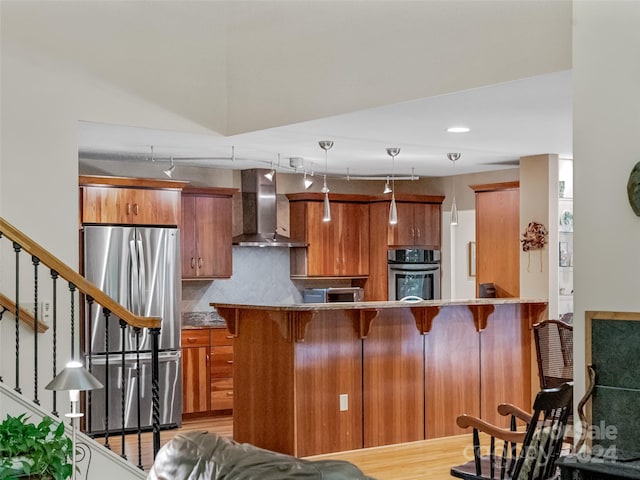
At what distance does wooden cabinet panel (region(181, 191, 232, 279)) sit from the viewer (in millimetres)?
8828

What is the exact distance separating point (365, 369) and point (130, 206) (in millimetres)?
2665

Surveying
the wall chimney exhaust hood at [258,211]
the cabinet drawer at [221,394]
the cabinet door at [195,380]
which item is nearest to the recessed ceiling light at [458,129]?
the wall chimney exhaust hood at [258,211]

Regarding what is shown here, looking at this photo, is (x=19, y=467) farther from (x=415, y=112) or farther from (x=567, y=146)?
(x=567, y=146)

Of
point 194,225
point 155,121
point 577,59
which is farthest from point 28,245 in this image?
point 194,225

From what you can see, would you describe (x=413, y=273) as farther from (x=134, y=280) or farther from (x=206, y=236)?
(x=134, y=280)

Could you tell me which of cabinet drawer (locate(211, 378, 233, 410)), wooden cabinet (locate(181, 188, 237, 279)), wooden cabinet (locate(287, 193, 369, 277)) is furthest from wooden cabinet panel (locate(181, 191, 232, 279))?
cabinet drawer (locate(211, 378, 233, 410))

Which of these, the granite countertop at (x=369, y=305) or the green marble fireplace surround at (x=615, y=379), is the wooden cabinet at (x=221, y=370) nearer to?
the granite countertop at (x=369, y=305)

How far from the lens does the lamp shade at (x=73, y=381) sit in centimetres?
415

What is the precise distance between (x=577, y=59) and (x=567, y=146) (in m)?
3.38

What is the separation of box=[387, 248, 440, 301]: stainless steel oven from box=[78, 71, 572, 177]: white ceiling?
975 millimetres

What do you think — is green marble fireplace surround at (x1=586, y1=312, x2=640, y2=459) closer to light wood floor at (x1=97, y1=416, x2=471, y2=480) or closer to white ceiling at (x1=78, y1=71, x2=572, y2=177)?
white ceiling at (x1=78, y1=71, x2=572, y2=177)

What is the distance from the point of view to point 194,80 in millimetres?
6664

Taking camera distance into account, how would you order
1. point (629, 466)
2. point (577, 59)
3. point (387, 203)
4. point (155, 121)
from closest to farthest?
point (629, 466) → point (577, 59) → point (155, 121) → point (387, 203)

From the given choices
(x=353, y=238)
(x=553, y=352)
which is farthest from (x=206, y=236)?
(x=553, y=352)
